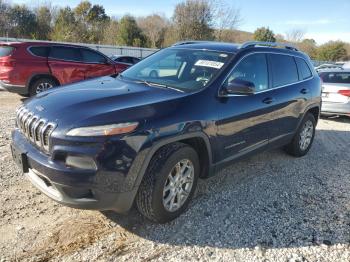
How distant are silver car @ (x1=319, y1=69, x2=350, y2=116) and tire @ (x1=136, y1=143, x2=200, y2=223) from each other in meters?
7.03

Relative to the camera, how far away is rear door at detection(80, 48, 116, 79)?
1016cm

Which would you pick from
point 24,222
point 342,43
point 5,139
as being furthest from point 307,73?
point 342,43

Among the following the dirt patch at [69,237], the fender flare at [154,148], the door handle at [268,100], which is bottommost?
the dirt patch at [69,237]

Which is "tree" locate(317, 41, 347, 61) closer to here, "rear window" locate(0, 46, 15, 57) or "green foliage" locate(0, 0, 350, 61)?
"green foliage" locate(0, 0, 350, 61)

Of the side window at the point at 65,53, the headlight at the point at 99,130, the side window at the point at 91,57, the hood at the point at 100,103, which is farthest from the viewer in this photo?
the side window at the point at 91,57

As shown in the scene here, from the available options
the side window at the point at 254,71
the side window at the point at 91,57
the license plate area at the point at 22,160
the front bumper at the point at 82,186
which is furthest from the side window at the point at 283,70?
the side window at the point at 91,57

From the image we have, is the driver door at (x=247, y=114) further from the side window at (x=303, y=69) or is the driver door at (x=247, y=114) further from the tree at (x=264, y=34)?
the tree at (x=264, y=34)

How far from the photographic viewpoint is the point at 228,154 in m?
3.97

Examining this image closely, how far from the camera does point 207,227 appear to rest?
3490 mm

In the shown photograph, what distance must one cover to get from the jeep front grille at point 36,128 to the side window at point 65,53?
6514mm

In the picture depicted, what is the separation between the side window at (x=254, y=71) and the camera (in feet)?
13.3

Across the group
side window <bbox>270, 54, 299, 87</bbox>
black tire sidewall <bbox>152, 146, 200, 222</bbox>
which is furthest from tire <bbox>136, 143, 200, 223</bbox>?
side window <bbox>270, 54, 299, 87</bbox>

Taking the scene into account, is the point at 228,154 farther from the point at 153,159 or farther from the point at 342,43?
the point at 342,43

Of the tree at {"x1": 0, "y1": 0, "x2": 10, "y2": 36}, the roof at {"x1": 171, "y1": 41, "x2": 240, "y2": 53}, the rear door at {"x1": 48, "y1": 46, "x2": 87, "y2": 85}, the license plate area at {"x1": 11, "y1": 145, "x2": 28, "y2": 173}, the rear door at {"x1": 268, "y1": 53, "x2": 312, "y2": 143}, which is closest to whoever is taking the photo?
the license plate area at {"x1": 11, "y1": 145, "x2": 28, "y2": 173}
